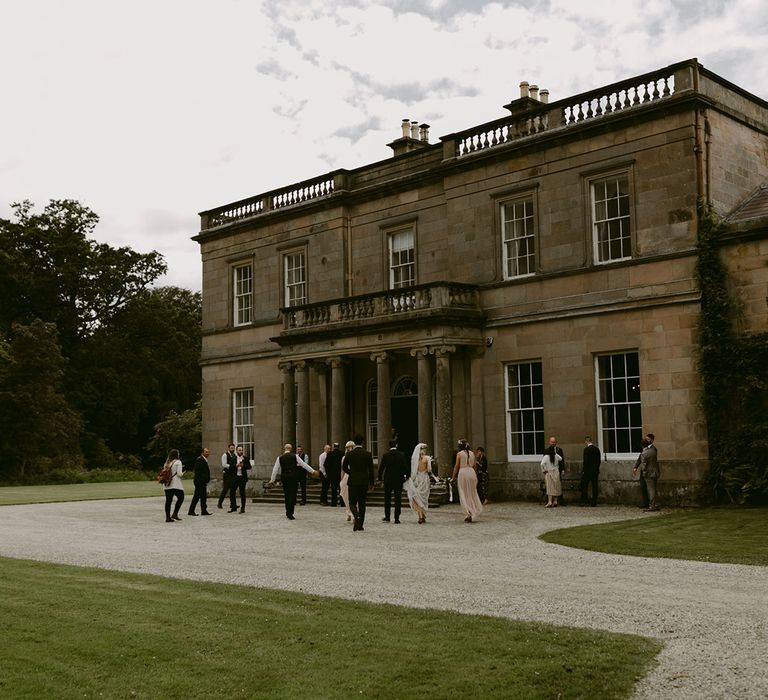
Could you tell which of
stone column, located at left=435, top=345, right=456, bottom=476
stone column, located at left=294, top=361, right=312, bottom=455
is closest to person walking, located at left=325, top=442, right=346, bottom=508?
stone column, located at left=435, top=345, right=456, bottom=476

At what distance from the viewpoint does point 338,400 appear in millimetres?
26953

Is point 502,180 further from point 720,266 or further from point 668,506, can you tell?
point 668,506

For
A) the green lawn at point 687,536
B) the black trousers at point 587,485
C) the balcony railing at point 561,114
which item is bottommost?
the green lawn at point 687,536

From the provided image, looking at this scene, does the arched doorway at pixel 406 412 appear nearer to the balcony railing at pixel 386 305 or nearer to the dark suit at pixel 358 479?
the balcony railing at pixel 386 305

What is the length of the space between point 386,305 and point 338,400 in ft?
10.9

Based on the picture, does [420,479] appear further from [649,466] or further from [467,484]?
[649,466]

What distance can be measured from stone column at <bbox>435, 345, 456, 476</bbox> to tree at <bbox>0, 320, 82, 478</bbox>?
111 feet

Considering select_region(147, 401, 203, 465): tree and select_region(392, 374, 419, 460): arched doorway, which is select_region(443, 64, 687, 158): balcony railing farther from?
select_region(147, 401, 203, 465): tree

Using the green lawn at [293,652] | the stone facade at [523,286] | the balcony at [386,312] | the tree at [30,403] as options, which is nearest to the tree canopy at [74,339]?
the tree at [30,403]

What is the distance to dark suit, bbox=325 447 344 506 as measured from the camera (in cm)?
2414

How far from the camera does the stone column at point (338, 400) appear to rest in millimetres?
26781

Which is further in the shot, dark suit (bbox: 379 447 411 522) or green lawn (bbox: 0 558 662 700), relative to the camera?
dark suit (bbox: 379 447 411 522)

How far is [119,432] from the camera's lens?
2623 inches

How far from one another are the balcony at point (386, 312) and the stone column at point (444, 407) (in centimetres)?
85
